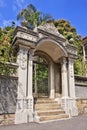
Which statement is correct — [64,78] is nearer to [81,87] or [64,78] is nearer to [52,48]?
[81,87]

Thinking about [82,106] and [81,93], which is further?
[81,93]

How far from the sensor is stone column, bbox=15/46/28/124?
6.27 m

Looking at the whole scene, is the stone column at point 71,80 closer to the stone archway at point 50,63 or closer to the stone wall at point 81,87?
the stone archway at point 50,63

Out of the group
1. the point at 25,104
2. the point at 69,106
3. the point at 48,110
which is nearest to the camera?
the point at 25,104

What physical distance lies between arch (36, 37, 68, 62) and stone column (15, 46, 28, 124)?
118 centimetres

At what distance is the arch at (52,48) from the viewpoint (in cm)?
809

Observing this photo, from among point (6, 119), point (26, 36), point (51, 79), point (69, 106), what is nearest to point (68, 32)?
point (51, 79)

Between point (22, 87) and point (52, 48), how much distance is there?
314cm

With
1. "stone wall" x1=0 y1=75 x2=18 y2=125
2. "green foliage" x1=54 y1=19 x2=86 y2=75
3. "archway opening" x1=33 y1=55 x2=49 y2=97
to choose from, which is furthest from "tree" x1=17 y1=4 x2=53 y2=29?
"stone wall" x1=0 y1=75 x2=18 y2=125

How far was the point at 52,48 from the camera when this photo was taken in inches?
341

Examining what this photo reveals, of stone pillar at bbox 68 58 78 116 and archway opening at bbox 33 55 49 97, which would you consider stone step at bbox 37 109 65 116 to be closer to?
stone pillar at bbox 68 58 78 116

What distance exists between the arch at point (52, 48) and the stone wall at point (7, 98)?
2549mm

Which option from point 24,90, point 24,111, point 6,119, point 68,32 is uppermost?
point 68,32

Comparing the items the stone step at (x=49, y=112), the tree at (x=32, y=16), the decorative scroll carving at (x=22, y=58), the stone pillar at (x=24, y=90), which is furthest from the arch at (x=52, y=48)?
the tree at (x=32, y=16)
